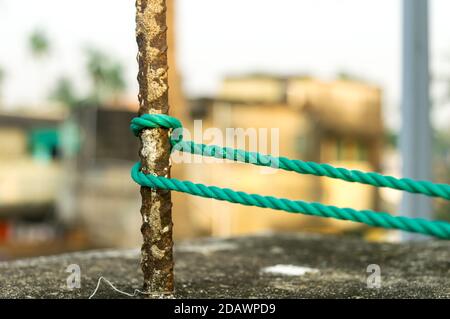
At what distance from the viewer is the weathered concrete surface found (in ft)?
5.88

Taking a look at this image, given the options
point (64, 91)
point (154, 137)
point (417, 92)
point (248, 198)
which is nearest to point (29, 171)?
point (417, 92)

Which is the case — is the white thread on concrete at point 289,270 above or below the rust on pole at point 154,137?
below

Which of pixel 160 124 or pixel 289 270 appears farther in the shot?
pixel 289 270

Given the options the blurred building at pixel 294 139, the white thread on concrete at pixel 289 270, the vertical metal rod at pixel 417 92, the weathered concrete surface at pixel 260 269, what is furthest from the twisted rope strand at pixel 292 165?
the blurred building at pixel 294 139

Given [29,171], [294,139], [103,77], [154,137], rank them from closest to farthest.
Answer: [154,137]
[29,171]
[294,139]
[103,77]

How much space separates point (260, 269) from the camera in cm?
221

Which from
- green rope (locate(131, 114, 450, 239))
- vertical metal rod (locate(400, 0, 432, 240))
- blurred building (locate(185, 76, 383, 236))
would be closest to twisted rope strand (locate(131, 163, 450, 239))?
green rope (locate(131, 114, 450, 239))

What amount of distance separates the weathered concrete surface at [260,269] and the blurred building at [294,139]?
10.7 meters

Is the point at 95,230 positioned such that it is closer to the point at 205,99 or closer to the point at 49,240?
the point at 49,240

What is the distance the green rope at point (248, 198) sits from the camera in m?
1.48

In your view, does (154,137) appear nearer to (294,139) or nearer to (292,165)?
(292,165)

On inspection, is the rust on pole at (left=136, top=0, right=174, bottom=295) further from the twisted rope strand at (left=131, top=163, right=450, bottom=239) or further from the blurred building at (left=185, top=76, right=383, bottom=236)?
the blurred building at (left=185, top=76, right=383, bottom=236)

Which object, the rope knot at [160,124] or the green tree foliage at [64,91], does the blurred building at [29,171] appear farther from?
the green tree foliage at [64,91]

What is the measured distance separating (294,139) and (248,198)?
16501 mm
